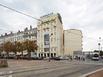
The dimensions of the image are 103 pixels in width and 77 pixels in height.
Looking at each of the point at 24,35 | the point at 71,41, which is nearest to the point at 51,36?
the point at 71,41

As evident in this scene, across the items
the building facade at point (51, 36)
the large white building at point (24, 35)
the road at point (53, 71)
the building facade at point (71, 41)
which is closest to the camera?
the road at point (53, 71)

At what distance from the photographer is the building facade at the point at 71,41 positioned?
4924 inches

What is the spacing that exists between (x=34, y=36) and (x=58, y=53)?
83.0ft

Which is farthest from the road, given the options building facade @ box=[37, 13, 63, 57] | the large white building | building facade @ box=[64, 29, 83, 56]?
the large white building

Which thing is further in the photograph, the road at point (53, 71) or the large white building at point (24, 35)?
the large white building at point (24, 35)

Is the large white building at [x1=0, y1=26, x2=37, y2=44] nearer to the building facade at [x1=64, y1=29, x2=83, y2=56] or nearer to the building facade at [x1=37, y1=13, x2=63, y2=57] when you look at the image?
the building facade at [x1=37, y1=13, x2=63, y2=57]

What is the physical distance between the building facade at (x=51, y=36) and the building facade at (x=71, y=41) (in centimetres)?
417

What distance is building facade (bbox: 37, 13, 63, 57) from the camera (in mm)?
116125

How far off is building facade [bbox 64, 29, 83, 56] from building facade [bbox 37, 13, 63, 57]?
13.7ft

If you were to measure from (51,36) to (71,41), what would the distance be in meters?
13.1

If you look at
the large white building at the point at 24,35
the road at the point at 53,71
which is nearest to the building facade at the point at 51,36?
the large white building at the point at 24,35

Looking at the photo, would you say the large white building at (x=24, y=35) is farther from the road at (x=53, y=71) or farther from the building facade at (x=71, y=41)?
the road at (x=53, y=71)

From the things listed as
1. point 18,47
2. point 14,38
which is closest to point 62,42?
point 18,47

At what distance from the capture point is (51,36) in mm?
118688
